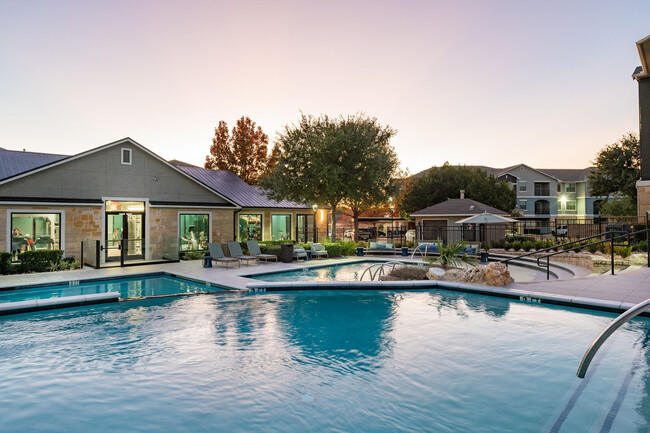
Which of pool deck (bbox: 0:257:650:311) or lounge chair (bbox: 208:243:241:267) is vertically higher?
lounge chair (bbox: 208:243:241:267)

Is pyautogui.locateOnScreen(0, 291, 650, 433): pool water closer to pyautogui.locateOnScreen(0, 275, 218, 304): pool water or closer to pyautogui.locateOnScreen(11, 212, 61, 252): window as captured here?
pyautogui.locateOnScreen(0, 275, 218, 304): pool water

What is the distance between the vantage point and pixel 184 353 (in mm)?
6641

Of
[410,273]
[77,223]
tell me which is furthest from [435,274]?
[77,223]

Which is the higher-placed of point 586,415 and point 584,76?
point 584,76

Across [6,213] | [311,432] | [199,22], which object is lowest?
[311,432]

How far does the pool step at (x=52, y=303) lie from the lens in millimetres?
8945

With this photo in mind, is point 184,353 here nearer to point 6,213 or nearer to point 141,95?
point 6,213

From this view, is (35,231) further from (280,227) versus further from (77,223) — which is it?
(280,227)

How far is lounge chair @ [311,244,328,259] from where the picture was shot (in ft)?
66.7

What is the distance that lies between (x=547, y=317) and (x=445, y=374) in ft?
14.5

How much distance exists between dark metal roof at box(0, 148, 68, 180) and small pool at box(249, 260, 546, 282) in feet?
39.5

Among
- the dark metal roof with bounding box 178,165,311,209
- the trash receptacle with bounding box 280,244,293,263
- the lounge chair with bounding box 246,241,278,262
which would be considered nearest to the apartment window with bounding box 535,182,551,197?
the dark metal roof with bounding box 178,165,311,209

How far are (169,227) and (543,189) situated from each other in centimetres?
5694

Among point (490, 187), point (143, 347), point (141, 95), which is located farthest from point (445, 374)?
point (490, 187)
